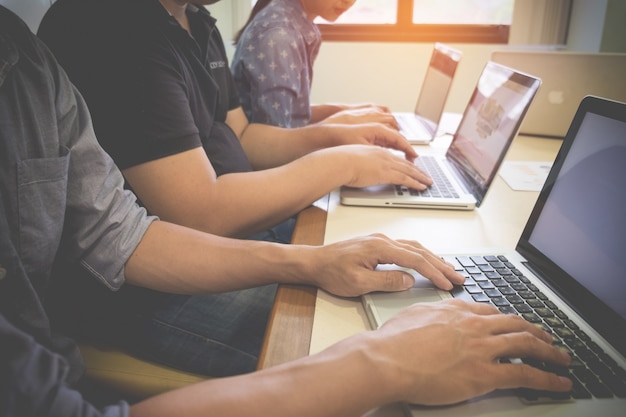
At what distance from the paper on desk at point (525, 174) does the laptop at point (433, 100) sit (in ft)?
1.05

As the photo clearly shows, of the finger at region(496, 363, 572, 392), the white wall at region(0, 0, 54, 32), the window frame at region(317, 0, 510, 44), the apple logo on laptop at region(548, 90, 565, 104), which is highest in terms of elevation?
the white wall at region(0, 0, 54, 32)

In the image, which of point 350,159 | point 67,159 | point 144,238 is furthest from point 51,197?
point 350,159

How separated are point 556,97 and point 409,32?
1.88 metres

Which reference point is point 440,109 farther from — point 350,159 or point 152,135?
point 152,135

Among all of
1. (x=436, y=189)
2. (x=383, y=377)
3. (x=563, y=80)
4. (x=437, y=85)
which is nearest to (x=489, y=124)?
(x=436, y=189)

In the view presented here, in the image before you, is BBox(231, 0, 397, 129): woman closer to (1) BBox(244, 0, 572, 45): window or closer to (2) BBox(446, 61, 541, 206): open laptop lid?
(2) BBox(446, 61, 541, 206): open laptop lid

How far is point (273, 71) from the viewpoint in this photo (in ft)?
4.63

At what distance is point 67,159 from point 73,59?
30 cm

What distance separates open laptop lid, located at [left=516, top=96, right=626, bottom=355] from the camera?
0.56 meters

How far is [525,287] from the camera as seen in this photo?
65 cm

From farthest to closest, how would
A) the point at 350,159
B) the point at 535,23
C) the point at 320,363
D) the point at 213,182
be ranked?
1. the point at 535,23
2. the point at 350,159
3. the point at 213,182
4. the point at 320,363

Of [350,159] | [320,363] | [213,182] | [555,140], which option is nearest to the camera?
[320,363]

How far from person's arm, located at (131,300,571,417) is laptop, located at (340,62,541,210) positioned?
19.8 inches

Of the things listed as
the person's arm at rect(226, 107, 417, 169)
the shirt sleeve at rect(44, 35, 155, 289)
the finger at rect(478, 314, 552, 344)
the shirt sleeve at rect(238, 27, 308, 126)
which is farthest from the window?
the finger at rect(478, 314, 552, 344)
